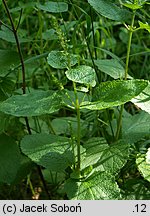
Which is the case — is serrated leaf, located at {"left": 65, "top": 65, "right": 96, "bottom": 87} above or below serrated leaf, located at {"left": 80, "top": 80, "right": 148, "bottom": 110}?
above

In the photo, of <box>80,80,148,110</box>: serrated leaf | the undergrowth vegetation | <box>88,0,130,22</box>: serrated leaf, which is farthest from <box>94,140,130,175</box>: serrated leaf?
<box>88,0,130,22</box>: serrated leaf

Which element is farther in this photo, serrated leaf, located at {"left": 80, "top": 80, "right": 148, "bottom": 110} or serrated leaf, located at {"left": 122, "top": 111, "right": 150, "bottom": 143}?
serrated leaf, located at {"left": 122, "top": 111, "right": 150, "bottom": 143}

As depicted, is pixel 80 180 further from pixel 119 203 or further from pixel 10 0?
pixel 10 0

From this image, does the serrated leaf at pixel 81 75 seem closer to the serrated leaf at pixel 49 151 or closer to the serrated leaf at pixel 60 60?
the serrated leaf at pixel 60 60

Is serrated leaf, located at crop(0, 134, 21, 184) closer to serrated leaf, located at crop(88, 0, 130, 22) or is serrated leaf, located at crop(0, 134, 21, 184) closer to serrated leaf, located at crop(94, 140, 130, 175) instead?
serrated leaf, located at crop(94, 140, 130, 175)

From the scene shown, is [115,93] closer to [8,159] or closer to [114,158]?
[114,158]

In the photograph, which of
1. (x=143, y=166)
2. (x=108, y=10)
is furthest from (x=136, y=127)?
(x=108, y=10)

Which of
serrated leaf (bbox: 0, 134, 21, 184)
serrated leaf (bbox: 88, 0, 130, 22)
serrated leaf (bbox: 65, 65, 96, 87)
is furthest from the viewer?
serrated leaf (bbox: 0, 134, 21, 184)
